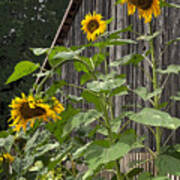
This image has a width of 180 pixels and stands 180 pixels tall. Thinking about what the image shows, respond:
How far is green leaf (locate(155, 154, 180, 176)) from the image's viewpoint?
4.45ft

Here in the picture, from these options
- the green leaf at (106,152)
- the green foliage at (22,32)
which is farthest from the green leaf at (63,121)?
the green foliage at (22,32)

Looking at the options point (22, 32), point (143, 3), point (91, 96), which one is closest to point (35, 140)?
point (91, 96)

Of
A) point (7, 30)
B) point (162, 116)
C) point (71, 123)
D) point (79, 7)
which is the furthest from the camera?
point (7, 30)

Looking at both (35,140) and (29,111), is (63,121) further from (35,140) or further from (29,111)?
(35,140)

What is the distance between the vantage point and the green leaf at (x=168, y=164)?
1.36 meters

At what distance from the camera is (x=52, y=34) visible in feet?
55.3

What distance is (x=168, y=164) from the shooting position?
1396mm

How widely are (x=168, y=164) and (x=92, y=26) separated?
1066 mm

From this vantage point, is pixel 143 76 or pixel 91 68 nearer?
pixel 91 68

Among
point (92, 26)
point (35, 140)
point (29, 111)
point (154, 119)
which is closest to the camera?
point (154, 119)

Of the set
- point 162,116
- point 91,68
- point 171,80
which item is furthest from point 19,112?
point 171,80

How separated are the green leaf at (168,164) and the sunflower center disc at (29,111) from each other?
48 cm

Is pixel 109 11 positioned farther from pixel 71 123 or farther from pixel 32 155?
pixel 71 123

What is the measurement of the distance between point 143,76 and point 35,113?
117cm
